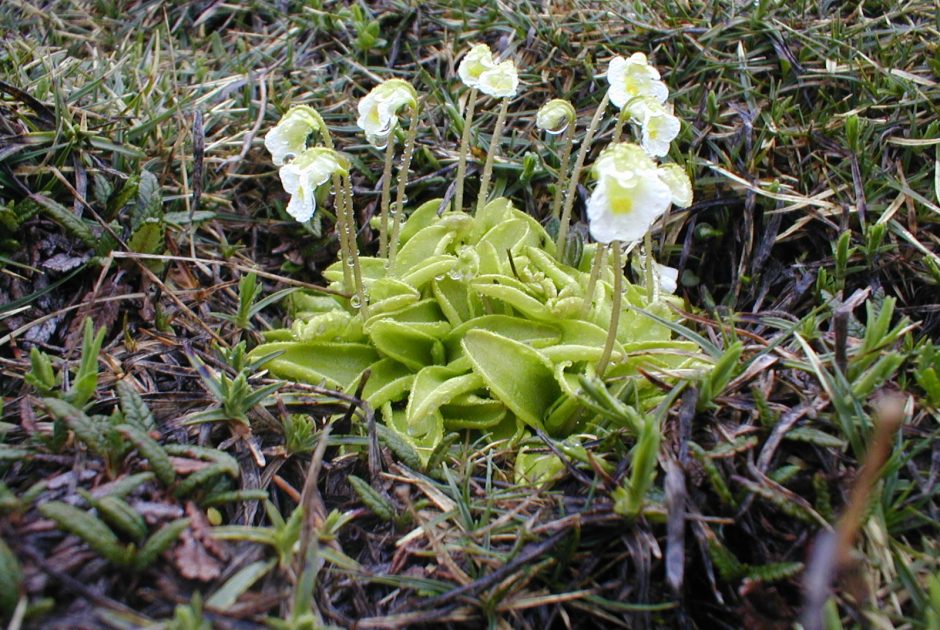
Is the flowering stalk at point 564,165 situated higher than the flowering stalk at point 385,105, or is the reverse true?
the flowering stalk at point 385,105

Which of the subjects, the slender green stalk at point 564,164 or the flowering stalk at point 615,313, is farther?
the slender green stalk at point 564,164

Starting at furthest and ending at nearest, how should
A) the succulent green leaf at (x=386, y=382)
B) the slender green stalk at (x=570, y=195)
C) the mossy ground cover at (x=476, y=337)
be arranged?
1. the slender green stalk at (x=570, y=195)
2. the succulent green leaf at (x=386, y=382)
3. the mossy ground cover at (x=476, y=337)

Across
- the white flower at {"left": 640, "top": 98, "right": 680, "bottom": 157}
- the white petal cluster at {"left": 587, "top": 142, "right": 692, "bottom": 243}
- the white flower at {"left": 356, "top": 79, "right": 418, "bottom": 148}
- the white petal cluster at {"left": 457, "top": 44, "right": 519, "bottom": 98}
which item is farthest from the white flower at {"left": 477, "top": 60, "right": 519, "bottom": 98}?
the white petal cluster at {"left": 587, "top": 142, "right": 692, "bottom": 243}

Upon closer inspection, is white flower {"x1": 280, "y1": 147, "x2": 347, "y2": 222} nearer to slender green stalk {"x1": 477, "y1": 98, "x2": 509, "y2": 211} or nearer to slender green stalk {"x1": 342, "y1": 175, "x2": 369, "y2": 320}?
slender green stalk {"x1": 342, "y1": 175, "x2": 369, "y2": 320}

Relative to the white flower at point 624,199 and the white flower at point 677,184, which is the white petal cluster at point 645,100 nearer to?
the white flower at point 677,184

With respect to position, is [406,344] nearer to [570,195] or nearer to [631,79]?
[570,195]

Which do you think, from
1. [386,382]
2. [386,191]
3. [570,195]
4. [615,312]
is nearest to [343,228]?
[386,191]

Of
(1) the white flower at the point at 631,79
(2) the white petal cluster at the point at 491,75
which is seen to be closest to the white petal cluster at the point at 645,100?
(1) the white flower at the point at 631,79
